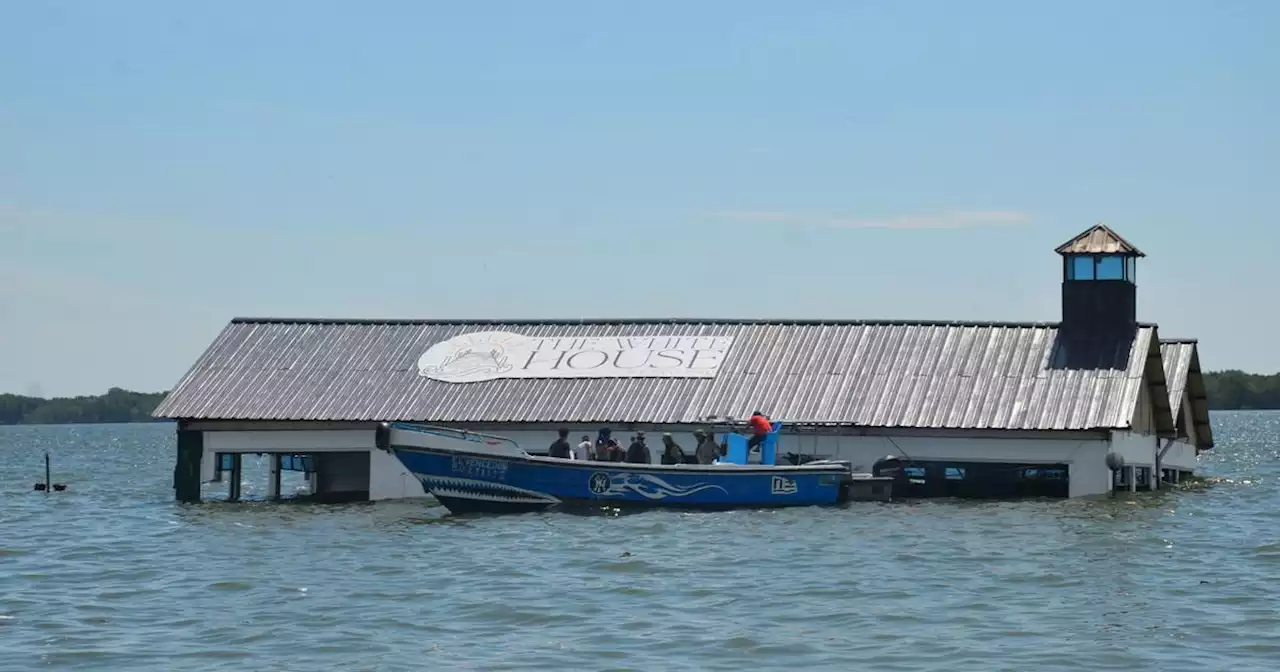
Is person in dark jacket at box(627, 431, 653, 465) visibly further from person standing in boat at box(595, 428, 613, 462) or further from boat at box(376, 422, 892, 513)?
boat at box(376, 422, 892, 513)

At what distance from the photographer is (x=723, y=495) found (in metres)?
34.7

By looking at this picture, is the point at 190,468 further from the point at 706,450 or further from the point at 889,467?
the point at 889,467

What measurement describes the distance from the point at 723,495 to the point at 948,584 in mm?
10432

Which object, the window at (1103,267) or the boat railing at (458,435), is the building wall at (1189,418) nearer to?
the window at (1103,267)

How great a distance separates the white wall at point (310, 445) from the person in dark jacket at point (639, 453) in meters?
6.22

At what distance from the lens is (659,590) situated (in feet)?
80.0

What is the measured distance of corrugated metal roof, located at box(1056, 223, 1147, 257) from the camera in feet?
140

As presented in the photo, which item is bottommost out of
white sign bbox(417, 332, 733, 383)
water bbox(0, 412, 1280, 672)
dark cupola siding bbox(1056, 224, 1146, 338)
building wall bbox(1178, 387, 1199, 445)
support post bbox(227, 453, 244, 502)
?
water bbox(0, 412, 1280, 672)

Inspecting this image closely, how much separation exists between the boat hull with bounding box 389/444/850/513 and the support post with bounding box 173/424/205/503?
8.97 m

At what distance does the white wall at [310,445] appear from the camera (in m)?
40.2

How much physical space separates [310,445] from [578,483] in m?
8.88

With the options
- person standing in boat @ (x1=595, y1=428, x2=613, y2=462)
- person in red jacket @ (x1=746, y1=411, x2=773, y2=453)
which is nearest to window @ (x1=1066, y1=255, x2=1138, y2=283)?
person in red jacket @ (x1=746, y1=411, x2=773, y2=453)

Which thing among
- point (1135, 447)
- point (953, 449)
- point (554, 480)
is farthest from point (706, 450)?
point (1135, 447)

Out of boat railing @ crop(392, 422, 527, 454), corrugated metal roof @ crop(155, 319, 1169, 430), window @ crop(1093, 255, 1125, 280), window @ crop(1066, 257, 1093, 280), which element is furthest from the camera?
window @ crop(1066, 257, 1093, 280)
